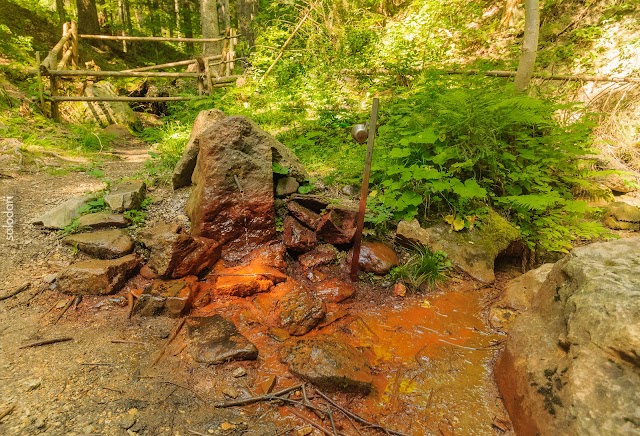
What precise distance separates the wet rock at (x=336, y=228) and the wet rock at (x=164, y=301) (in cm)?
166

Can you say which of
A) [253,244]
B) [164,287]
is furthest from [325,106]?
[164,287]

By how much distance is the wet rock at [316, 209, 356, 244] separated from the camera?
3.96m

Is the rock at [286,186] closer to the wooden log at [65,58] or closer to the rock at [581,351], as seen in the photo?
the rock at [581,351]

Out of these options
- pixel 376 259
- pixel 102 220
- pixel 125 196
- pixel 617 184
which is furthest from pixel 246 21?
pixel 617 184

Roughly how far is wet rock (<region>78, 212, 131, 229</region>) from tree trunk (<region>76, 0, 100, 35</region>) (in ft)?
40.5

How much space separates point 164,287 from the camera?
3094 mm

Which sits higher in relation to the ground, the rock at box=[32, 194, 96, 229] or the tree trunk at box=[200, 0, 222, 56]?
the tree trunk at box=[200, 0, 222, 56]

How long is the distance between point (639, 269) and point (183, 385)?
308 cm

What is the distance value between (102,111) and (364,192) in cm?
818

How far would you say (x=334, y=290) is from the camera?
3.55m

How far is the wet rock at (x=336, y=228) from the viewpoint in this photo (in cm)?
396

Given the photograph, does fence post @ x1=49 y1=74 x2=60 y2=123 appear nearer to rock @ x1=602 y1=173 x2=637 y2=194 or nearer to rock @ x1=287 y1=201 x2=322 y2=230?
rock @ x1=287 y1=201 x2=322 y2=230

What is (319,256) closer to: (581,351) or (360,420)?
(360,420)

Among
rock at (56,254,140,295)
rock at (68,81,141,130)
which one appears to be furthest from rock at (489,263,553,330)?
rock at (68,81,141,130)
